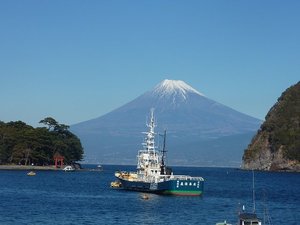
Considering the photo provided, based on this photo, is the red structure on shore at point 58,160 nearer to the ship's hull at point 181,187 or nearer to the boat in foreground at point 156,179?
the boat in foreground at point 156,179

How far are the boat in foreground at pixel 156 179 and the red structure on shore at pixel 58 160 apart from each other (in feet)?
259

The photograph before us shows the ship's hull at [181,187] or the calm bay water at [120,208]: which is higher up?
the ship's hull at [181,187]

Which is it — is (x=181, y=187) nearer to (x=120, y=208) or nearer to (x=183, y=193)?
(x=183, y=193)

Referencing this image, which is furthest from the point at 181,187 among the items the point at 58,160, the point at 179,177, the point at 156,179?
the point at 58,160

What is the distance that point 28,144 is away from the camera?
175250 mm

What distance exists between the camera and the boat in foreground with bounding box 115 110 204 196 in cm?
9550

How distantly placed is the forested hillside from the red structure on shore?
0.85 metres

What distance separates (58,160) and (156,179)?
309 ft

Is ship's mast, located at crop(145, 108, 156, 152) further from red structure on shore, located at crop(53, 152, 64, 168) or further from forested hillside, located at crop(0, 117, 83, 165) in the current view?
red structure on shore, located at crop(53, 152, 64, 168)

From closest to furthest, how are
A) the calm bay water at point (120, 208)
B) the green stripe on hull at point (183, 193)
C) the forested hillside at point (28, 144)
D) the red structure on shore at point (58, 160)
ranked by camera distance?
the calm bay water at point (120, 208)
the green stripe on hull at point (183, 193)
the forested hillside at point (28, 144)
the red structure on shore at point (58, 160)

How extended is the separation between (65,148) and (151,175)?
305 feet

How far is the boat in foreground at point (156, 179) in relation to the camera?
9550 cm

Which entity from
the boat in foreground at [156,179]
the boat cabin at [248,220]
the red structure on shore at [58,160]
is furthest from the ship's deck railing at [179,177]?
the red structure on shore at [58,160]

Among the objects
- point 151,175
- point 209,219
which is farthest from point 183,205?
point 151,175
